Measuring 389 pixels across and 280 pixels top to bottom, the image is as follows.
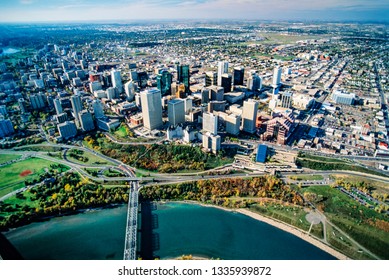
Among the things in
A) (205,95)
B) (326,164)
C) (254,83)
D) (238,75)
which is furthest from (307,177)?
(238,75)

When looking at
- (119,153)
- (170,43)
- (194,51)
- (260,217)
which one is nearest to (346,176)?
(260,217)

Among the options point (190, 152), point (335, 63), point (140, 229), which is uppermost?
point (335, 63)

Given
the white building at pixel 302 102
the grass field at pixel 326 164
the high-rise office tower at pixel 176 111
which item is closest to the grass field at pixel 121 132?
the high-rise office tower at pixel 176 111

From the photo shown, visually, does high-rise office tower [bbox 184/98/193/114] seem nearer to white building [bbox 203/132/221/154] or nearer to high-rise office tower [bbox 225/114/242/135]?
high-rise office tower [bbox 225/114/242/135]

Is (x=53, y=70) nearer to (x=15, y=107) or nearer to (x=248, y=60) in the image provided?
(x=15, y=107)

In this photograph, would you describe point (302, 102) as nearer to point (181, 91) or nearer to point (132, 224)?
point (181, 91)

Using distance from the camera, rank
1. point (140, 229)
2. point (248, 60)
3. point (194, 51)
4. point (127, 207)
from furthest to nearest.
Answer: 1. point (194, 51)
2. point (248, 60)
3. point (127, 207)
4. point (140, 229)
